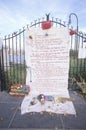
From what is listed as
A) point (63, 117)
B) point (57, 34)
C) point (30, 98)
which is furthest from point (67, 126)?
point (57, 34)

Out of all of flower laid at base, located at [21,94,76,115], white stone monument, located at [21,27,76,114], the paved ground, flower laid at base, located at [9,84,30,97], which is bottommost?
the paved ground

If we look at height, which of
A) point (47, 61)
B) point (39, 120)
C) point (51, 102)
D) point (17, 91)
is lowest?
point (39, 120)

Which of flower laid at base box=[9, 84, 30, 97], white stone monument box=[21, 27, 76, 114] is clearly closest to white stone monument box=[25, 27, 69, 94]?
white stone monument box=[21, 27, 76, 114]

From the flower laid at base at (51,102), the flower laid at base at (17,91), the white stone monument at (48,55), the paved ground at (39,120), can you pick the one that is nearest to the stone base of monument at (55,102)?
the flower laid at base at (51,102)

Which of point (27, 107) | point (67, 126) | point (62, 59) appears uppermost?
point (62, 59)

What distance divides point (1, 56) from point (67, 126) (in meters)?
3.23

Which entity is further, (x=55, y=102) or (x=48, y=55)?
(x=55, y=102)

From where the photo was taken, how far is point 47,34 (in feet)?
8.07

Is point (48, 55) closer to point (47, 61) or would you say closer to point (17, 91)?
point (47, 61)

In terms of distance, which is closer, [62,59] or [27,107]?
[62,59]

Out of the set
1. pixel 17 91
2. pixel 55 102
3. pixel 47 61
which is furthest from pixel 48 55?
pixel 17 91

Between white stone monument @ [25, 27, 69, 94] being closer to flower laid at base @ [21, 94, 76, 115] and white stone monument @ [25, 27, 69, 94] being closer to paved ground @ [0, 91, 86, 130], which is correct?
flower laid at base @ [21, 94, 76, 115]

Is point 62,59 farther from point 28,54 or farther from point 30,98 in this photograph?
point 30,98

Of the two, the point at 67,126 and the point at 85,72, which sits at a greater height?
the point at 85,72
